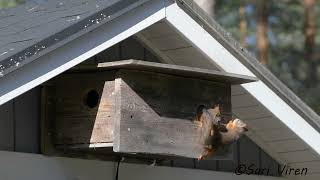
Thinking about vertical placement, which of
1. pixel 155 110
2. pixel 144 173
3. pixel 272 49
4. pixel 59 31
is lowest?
pixel 144 173

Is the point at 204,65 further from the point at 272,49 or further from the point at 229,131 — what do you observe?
the point at 272,49

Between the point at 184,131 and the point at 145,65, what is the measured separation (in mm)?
480

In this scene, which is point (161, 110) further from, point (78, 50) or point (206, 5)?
point (206, 5)

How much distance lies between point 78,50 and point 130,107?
49cm

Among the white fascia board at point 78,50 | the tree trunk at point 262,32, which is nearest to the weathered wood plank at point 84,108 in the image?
the white fascia board at point 78,50

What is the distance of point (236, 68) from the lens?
4.58 m

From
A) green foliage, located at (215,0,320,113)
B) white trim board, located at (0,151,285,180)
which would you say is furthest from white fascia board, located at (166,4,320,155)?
green foliage, located at (215,0,320,113)

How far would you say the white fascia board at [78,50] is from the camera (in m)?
3.54

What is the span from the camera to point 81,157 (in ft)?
14.9

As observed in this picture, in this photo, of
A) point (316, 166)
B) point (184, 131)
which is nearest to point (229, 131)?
point (184, 131)

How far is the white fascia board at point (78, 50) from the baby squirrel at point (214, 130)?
619mm

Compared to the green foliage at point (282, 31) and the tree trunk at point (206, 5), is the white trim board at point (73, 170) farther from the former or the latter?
the green foliage at point (282, 31)

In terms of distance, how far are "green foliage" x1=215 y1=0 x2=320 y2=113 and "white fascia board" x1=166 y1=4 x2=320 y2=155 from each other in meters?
15.3

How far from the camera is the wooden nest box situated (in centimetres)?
420
